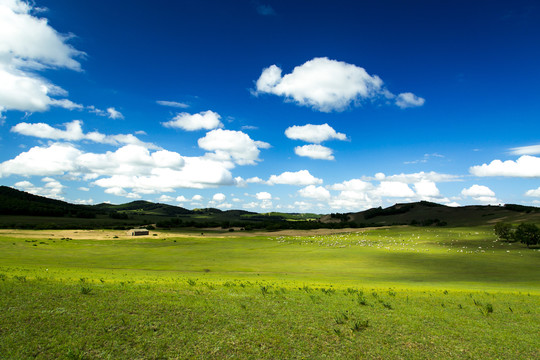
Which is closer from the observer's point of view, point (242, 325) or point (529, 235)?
point (242, 325)

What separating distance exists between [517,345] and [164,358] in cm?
1442

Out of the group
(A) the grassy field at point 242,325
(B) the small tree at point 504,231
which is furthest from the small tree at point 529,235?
(A) the grassy field at point 242,325

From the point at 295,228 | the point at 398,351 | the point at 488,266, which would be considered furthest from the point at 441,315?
the point at 295,228

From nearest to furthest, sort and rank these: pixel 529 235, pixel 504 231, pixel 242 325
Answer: pixel 242 325 < pixel 529 235 < pixel 504 231

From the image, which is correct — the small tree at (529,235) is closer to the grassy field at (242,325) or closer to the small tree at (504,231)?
the small tree at (504,231)

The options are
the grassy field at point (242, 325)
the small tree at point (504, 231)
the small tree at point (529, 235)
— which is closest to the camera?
the grassy field at point (242, 325)

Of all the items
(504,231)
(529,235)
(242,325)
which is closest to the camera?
(242,325)

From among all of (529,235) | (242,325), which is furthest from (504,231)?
(242,325)

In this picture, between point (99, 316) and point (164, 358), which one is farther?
point (99, 316)

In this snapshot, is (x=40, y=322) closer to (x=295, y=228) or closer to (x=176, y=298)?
(x=176, y=298)

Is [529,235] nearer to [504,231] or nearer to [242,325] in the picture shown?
[504,231]

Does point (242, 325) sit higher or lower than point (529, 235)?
higher

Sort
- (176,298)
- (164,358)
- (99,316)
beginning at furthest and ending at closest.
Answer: (176,298) < (99,316) < (164,358)

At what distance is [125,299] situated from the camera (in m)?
14.1
